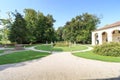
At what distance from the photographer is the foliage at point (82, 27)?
158 ft

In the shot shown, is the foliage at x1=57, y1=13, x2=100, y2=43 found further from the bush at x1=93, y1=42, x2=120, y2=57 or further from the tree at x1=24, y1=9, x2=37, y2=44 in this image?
the bush at x1=93, y1=42, x2=120, y2=57

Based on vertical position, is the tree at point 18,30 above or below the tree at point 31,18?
below

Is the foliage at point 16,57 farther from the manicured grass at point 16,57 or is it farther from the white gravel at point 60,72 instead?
the white gravel at point 60,72

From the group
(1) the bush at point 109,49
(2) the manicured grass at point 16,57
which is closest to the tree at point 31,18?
(2) the manicured grass at point 16,57

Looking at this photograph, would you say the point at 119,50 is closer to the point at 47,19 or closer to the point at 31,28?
the point at 31,28

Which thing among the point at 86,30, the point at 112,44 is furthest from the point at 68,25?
the point at 112,44

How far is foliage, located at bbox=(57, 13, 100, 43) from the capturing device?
48.1 meters

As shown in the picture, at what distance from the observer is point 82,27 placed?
49.8m

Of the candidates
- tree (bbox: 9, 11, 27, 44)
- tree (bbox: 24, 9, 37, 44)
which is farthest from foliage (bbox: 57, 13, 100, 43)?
tree (bbox: 9, 11, 27, 44)

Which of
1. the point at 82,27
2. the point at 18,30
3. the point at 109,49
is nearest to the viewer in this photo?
the point at 109,49

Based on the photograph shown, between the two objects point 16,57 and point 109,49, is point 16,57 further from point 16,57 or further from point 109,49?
point 109,49

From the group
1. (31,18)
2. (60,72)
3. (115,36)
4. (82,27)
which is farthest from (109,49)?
(31,18)

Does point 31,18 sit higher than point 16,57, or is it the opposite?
point 31,18

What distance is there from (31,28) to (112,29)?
3047 cm
